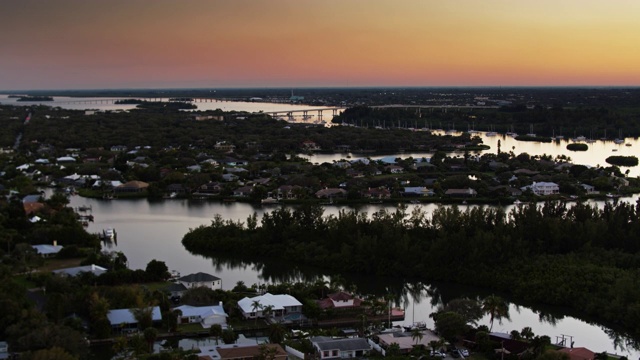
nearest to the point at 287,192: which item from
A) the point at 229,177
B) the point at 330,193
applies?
the point at 330,193

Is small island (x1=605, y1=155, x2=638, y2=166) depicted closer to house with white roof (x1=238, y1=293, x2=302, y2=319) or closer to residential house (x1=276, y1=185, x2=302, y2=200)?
residential house (x1=276, y1=185, x2=302, y2=200)

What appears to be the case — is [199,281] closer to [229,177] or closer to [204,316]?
[204,316]

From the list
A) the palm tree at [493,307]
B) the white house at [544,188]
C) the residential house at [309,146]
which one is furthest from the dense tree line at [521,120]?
the palm tree at [493,307]

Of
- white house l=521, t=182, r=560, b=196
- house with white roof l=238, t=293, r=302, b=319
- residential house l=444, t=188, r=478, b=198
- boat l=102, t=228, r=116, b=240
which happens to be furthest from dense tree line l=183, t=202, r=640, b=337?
white house l=521, t=182, r=560, b=196

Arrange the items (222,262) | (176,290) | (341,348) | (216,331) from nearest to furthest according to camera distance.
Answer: (341,348) → (216,331) → (176,290) → (222,262)

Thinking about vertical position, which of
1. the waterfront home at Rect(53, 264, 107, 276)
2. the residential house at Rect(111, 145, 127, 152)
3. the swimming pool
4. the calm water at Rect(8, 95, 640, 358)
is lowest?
the calm water at Rect(8, 95, 640, 358)

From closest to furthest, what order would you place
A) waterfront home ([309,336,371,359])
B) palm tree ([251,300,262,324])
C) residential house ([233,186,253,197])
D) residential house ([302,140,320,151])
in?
1. waterfront home ([309,336,371,359])
2. palm tree ([251,300,262,324])
3. residential house ([233,186,253,197])
4. residential house ([302,140,320,151])
